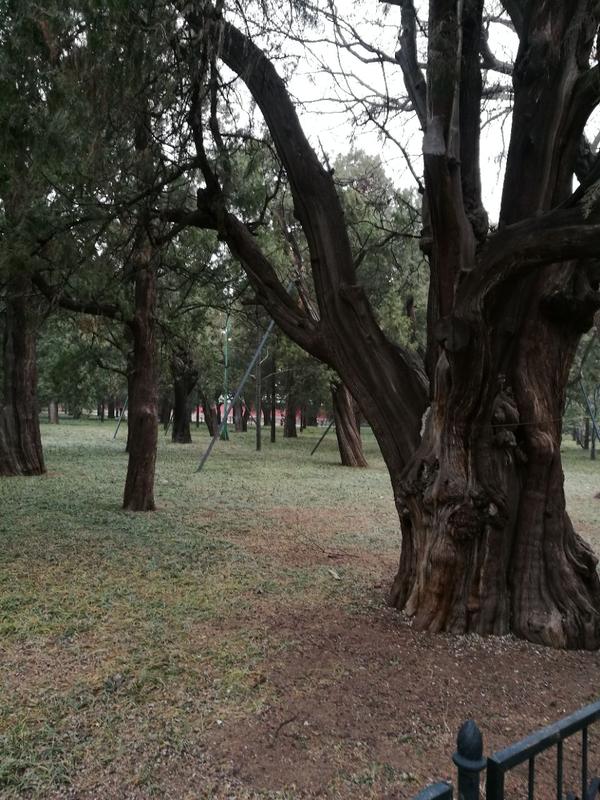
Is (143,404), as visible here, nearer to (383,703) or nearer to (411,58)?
(411,58)

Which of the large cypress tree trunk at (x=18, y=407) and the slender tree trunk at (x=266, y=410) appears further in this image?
the slender tree trunk at (x=266, y=410)

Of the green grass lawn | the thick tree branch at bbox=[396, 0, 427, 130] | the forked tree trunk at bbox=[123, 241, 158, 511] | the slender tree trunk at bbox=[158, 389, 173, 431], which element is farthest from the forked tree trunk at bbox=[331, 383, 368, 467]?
the slender tree trunk at bbox=[158, 389, 173, 431]

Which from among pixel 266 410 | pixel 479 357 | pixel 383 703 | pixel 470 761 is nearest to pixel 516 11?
pixel 479 357

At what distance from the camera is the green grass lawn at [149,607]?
2.75 m

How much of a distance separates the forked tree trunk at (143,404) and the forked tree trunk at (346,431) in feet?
28.9

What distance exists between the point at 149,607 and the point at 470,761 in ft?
12.0

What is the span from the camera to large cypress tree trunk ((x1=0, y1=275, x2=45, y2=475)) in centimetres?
1181

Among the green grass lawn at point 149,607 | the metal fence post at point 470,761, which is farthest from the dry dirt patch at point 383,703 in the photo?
the metal fence post at point 470,761

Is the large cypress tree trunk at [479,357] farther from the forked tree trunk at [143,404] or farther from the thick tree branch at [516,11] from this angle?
the forked tree trunk at [143,404]

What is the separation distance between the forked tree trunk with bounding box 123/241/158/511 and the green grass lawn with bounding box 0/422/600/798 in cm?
39

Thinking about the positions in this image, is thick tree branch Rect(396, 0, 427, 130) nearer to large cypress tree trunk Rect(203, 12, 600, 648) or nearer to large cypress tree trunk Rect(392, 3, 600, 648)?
large cypress tree trunk Rect(203, 12, 600, 648)

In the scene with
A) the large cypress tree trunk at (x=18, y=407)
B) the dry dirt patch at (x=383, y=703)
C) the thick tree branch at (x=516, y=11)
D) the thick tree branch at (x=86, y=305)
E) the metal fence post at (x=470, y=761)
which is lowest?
the dry dirt patch at (x=383, y=703)

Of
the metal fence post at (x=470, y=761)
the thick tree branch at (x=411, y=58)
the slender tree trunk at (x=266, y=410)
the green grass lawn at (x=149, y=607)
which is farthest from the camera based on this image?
the slender tree trunk at (x=266, y=410)

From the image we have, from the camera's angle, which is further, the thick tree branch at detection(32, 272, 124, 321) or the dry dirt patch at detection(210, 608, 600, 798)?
the thick tree branch at detection(32, 272, 124, 321)
